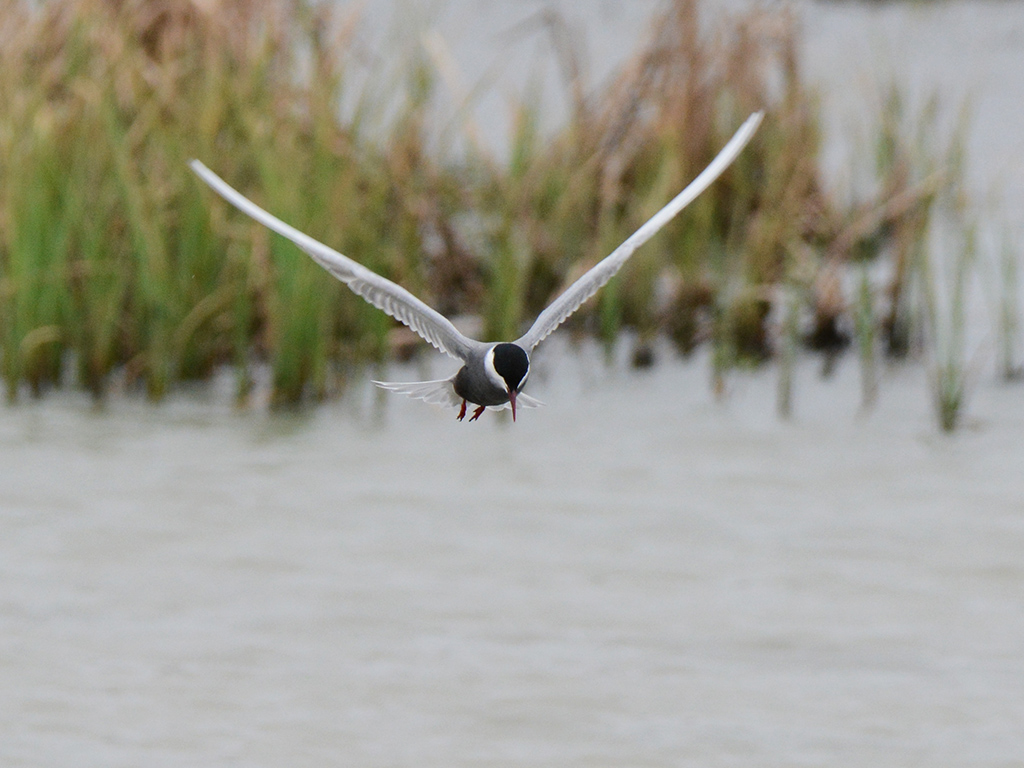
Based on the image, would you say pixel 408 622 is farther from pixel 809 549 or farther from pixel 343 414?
pixel 343 414

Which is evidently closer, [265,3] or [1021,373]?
[1021,373]

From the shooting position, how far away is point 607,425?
5.17 metres

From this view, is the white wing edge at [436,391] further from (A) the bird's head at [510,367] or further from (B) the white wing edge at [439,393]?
(A) the bird's head at [510,367]

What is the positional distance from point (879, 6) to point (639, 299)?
17.1 feet

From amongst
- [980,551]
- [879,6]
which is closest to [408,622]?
[980,551]

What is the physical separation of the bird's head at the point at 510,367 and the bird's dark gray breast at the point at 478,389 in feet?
0.04

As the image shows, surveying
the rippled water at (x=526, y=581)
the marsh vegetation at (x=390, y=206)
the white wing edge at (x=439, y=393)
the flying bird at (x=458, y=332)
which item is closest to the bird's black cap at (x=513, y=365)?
the flying bird at (x=458, y=332)

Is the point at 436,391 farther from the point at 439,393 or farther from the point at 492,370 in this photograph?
the point at 492,370

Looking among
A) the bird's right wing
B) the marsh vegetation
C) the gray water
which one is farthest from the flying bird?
the marsh vegetation

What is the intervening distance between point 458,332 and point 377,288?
0.14 m

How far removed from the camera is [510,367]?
2.26 meters

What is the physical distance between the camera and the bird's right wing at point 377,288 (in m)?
2.32

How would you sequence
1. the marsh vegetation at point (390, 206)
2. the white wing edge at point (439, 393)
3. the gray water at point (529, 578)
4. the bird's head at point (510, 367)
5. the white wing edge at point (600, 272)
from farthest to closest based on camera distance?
the marsh vegetation at point (390, 206) → the gray water at point (529, 578) → the white wing edge at point (439, 393) → the white wing edge at point (600, 272) → the bird's head at point (510, 367)

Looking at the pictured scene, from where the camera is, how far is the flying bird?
2.28m
